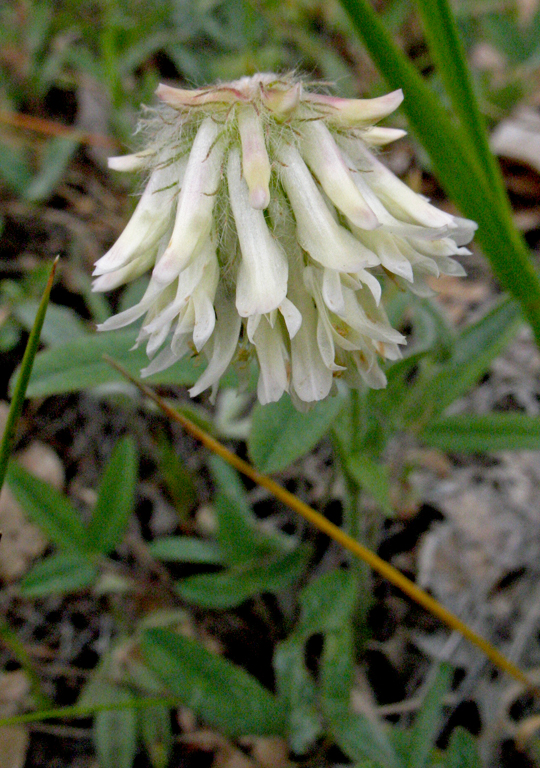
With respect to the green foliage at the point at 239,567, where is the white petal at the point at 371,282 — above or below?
above

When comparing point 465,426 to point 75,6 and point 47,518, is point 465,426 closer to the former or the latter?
point 47,518

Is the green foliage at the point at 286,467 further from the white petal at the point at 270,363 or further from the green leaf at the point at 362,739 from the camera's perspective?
the white petal at the point at 270,363

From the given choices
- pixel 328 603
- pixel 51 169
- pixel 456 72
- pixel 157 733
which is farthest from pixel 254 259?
pixel 51 169

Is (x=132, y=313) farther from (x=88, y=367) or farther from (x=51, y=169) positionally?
(x=51, y=169)

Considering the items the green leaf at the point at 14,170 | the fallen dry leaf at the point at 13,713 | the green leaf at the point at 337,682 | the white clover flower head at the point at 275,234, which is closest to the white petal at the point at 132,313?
the white clover flower head at the point at 275,234

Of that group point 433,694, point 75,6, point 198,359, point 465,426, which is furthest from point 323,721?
point 75,6
